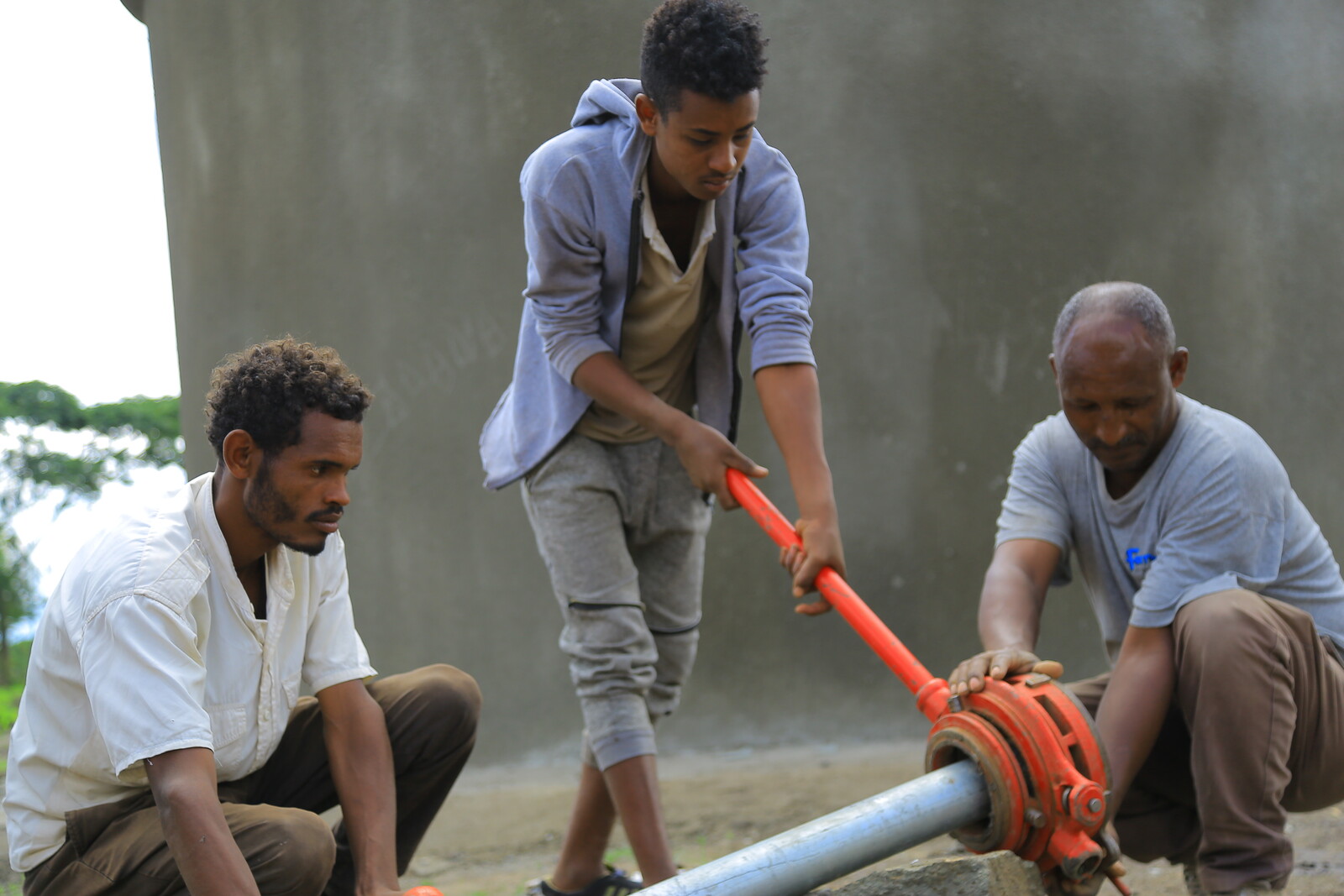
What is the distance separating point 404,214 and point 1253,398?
305 centimetres

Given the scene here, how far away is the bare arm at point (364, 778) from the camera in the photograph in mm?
2184

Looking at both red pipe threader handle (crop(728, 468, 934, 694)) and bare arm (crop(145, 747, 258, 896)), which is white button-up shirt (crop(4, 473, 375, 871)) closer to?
bare arm (crop(145, 747, 258, 896))

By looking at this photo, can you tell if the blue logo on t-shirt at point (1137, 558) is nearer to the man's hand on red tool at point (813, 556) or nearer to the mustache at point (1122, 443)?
the mustache at point (1122, 443)

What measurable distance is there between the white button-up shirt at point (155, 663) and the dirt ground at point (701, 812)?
4.34 feet

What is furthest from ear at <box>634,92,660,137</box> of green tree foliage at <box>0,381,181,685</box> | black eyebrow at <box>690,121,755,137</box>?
green tree foliage at <box>0,381,181,685</box>

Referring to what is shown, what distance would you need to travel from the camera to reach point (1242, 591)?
7.56 ft

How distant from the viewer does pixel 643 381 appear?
2.80 metres

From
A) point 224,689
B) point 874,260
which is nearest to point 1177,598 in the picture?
point 224,689

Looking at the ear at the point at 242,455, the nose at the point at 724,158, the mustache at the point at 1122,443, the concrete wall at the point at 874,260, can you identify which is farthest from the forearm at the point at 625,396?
the concrete wall at the point at 874,260

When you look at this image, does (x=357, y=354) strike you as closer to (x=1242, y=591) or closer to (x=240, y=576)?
(x=240, y=576)

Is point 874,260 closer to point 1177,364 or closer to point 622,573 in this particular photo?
point 1177,364

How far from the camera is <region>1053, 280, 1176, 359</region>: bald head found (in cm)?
236

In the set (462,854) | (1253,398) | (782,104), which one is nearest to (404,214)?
(782,104)

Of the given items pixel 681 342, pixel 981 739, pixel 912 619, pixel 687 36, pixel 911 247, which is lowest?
pixel 912 619
